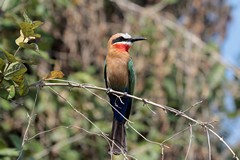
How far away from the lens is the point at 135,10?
5117 mm

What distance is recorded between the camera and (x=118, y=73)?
347 cm

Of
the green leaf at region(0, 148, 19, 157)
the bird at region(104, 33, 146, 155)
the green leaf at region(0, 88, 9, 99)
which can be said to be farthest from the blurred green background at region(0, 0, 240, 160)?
the green leaf at region(0, 88, 9, 99)

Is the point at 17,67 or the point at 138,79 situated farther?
the point at 138,79

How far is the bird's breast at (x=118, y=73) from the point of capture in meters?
3.45

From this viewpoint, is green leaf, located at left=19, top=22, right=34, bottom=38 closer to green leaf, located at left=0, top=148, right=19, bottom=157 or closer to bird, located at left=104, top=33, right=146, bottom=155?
green leaf, located at left=0, top=148, right=19, bottom=157

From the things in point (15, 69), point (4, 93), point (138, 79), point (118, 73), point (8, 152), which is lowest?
point (138, 79)

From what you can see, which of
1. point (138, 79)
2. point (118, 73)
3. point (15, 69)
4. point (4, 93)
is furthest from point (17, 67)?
point (138, 79)

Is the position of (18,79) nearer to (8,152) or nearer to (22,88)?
(22,88)

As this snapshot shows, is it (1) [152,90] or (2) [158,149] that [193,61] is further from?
(2) [158,149]

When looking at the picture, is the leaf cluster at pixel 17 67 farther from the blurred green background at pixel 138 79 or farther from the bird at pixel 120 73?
the blurred green background at pixel 138 79

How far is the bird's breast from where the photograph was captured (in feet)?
11.3

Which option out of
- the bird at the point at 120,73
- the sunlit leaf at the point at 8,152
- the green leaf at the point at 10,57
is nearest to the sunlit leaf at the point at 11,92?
the green leaf at the point at 10,57

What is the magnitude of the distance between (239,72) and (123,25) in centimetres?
108

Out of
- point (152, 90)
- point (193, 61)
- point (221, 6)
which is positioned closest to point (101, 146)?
point (152, 90)
